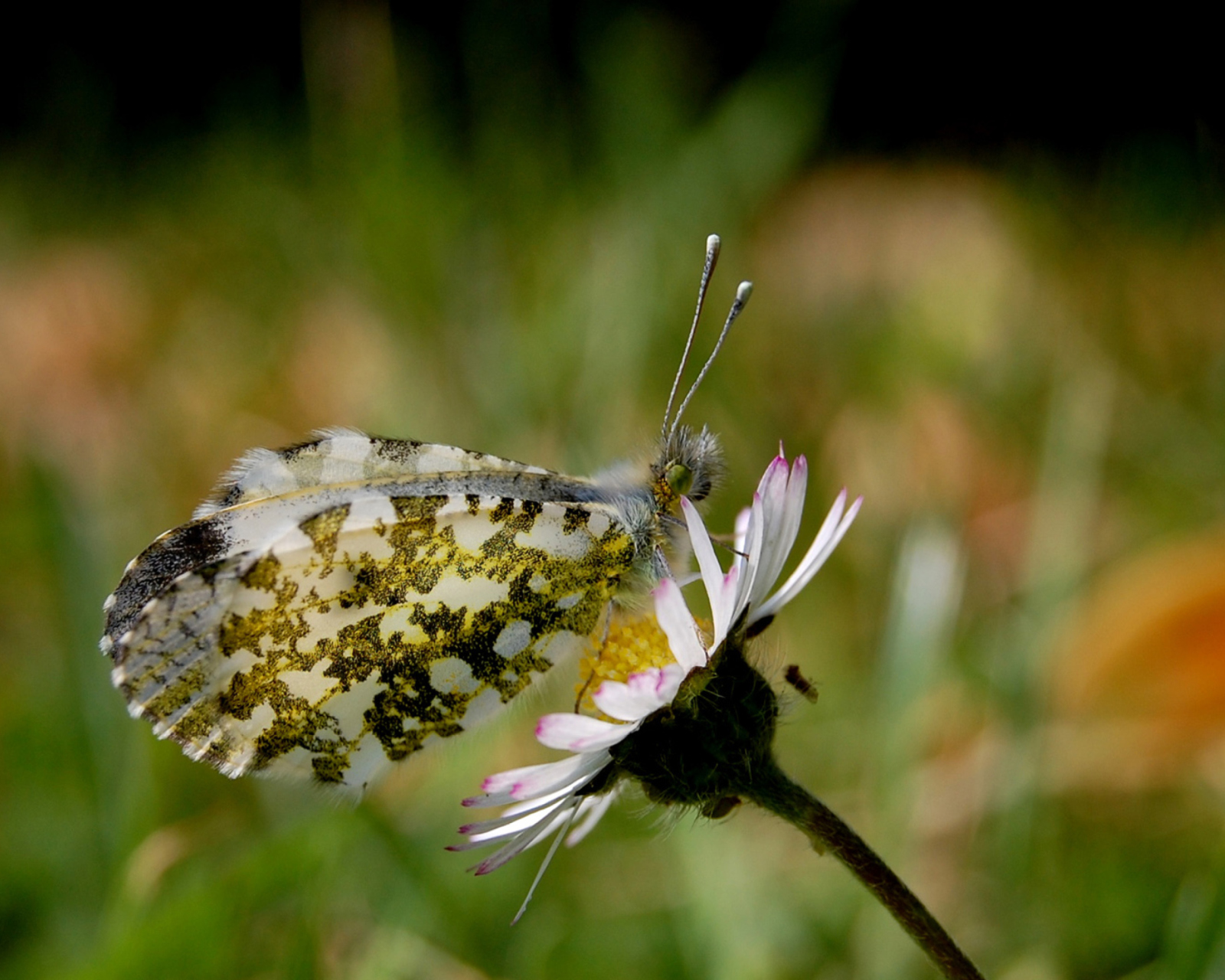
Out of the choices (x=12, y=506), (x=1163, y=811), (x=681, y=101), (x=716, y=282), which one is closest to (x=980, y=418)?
(x=716, y=282)

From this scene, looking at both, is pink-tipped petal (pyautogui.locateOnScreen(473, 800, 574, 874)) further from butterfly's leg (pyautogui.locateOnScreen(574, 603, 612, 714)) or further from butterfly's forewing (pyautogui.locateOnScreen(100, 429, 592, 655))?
butterfly's forewing (pyautogui.locateOnScreen(100, 429, 592, 655))

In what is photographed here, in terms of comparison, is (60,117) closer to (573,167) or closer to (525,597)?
(573,167)

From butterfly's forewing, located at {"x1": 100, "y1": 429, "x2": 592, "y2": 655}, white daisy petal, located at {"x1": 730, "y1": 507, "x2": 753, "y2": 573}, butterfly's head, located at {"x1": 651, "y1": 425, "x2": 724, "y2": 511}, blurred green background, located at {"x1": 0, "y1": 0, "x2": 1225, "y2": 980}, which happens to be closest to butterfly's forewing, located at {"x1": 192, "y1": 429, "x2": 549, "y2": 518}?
butterfly's forewing, located at {"x1": 100, "y1": 429, "x2": 592, "y2": 655}

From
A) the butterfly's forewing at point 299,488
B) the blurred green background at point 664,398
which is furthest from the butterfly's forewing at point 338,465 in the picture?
the blurred green background at point 664,398

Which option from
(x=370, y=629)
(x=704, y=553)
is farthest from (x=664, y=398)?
(x=704, y=553)

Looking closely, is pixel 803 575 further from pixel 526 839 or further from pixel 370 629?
pixel 370 629

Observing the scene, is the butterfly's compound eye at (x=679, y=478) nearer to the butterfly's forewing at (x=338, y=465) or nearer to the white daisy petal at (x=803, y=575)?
the butterfly's forewing at (x=338, y=465)
